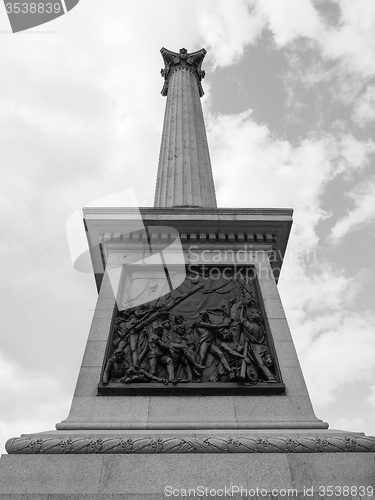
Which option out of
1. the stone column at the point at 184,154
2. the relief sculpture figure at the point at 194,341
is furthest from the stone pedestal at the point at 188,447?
the stone column at the point at 184,154

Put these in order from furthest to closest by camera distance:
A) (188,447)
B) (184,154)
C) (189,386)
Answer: (184,154)
(189,386)
(188,447)

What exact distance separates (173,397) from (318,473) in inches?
106

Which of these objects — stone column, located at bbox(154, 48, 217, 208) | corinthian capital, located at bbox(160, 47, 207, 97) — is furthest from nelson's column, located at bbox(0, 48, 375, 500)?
corinthian capital, located at bbox(160, 47, 207, 97)

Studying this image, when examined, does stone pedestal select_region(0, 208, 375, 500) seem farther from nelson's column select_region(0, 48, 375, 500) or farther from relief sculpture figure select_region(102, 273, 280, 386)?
relief sculpture figure select_region(102, 273, 280, 386)

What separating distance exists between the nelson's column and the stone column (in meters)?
3.69

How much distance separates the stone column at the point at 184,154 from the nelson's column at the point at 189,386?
3.69 metres

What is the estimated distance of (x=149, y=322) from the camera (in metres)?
8.98

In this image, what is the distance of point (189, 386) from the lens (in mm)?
7762

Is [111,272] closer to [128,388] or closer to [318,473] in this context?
[128,388]

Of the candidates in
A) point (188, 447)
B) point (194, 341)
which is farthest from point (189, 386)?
point (188, 447)

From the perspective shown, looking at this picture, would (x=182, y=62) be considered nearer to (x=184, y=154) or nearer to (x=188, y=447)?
(x=184, y=154)

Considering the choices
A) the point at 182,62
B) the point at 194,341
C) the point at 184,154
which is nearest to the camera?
the point at 194,341

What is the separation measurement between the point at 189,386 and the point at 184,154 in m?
10.7

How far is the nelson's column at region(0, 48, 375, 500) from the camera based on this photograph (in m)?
6.11
